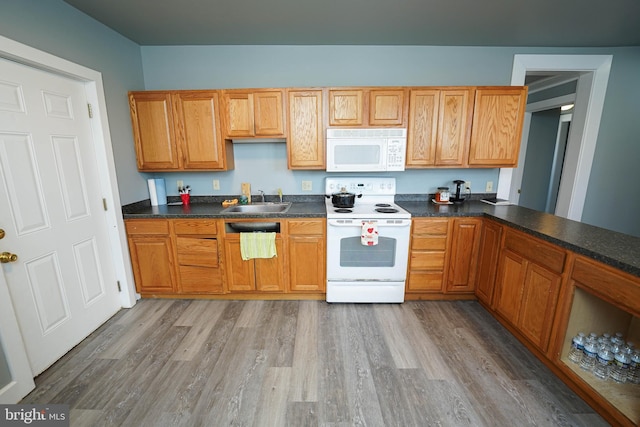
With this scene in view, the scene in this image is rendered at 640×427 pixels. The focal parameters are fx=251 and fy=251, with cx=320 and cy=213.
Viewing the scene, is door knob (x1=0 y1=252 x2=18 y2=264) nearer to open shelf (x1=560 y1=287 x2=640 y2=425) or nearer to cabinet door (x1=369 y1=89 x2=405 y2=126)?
cabinet door (x1=369 y1=89 x2=405 y2=126)

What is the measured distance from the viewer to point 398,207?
106 inches

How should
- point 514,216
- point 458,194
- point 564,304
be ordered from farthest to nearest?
point 458,194
point 514,216
point 564,304

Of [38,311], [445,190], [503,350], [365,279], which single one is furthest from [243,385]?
[445,190]

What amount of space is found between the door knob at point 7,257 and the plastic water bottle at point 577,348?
365cm

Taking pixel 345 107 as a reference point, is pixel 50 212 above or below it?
below

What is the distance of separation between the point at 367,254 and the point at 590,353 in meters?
1.62

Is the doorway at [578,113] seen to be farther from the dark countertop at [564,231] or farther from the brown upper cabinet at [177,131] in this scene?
the brown upper cabinet at [177,131]

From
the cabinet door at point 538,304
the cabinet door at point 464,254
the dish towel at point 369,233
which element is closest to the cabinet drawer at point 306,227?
the dish towel at point 369,233

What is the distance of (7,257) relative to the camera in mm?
1541

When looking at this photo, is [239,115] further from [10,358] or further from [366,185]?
[10,358]

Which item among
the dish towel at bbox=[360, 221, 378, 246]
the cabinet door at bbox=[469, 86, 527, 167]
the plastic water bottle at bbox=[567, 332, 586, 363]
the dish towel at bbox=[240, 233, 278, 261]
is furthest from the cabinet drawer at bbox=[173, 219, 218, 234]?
the plastic water bottle at bbox=[567, 332, 586, 363]

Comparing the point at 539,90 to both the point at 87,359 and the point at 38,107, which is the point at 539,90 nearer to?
the point at 38,107

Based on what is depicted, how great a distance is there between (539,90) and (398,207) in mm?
3494

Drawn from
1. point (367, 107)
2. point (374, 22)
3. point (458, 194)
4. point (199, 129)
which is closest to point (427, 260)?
point (458, 194)
